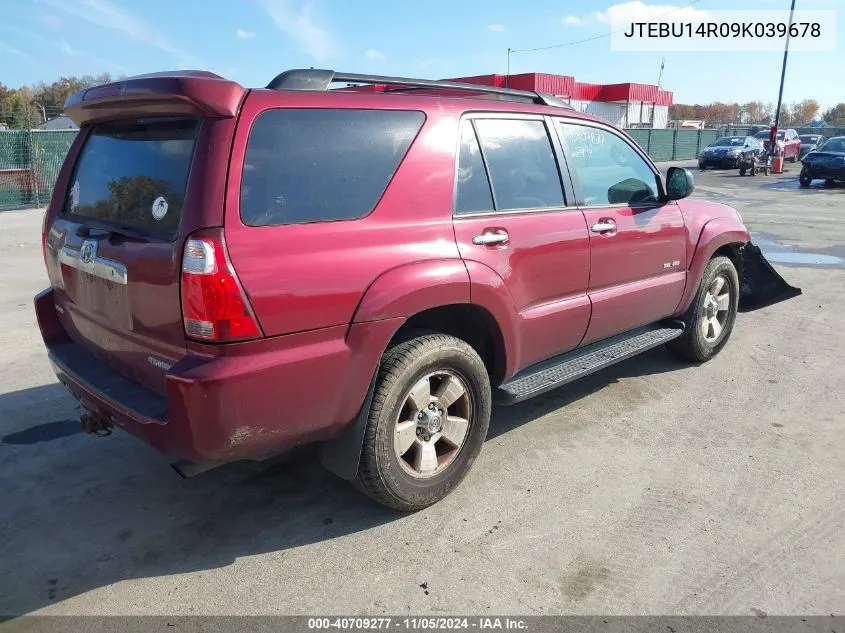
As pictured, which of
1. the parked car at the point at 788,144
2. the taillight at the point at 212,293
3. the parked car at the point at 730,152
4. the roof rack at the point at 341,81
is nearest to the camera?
the taillight at the point at 212,293

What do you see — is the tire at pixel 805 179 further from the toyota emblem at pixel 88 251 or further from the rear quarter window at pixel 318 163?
the toyota emblem at pixel 88 251

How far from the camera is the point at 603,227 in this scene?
4129 millimetres

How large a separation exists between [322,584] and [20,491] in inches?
71.4

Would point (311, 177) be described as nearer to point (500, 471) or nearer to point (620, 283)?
point (500, 471)

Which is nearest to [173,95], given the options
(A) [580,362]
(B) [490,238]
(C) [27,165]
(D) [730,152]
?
(B) [490,238]

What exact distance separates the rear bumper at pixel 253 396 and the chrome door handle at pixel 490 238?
69 cm

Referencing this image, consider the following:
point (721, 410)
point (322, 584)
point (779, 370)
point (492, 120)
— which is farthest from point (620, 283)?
point (322, 584)

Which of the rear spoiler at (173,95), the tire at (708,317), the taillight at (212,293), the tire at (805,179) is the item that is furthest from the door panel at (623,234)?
the tire at (805,179)

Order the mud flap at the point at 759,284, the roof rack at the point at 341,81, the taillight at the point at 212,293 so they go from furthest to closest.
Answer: the mud flap at the point at 759,284, the roof rack at the point at 341,81, the taillight at the point at 212,293

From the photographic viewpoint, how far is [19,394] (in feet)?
15.4

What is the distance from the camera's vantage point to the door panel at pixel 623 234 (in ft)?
13.6

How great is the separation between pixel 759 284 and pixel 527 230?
12.8 ft

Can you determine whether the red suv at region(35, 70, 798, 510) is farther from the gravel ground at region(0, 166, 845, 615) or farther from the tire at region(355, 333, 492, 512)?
the gravel ground at region(0, 166, 845, 615)

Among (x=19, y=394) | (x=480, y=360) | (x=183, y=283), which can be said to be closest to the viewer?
(x=183, y=283)
